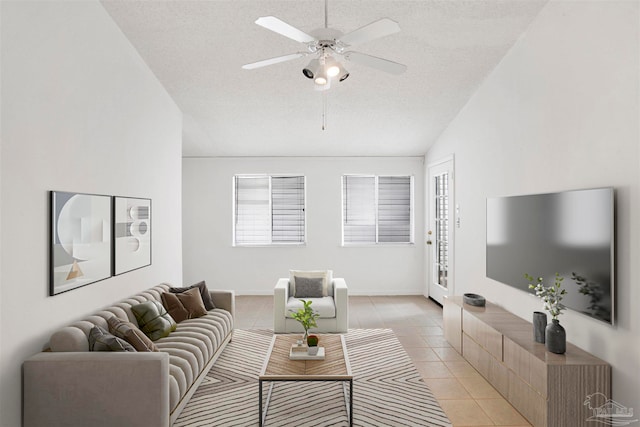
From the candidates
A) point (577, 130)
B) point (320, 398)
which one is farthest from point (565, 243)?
point (320, 398)

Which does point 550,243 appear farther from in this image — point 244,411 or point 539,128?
point 244,411

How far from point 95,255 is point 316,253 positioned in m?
4.32

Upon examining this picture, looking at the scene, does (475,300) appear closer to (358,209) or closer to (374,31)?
(374,31)

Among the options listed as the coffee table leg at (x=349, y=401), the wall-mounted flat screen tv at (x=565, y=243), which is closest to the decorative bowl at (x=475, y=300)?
the wall-mounted flat screen tv at (x=565, y=243)

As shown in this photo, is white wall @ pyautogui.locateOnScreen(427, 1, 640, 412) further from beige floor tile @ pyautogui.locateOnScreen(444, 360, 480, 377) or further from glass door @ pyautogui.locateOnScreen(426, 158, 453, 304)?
glass door @ pyautogui.locateOnScreen(426, 158, 453, 304)

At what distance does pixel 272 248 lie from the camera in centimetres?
723

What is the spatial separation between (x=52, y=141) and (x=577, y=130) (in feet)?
12.0

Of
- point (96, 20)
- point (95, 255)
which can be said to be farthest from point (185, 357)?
point (96, 20)

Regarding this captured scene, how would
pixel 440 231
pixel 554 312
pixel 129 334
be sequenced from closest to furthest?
pixel 129 334 < pixel 554 312 < pixel 440 231

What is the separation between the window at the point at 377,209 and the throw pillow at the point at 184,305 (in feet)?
11.8

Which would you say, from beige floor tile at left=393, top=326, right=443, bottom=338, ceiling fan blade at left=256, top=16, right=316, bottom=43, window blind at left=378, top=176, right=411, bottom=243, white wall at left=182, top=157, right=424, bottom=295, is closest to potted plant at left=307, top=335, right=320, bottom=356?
beige floor tile at left=393, top=326, right=443, bottom=338

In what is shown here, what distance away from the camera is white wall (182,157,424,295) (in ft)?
23.7

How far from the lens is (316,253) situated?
7234mm

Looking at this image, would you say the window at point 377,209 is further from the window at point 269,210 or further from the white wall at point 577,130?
the white wall at point 577,130
